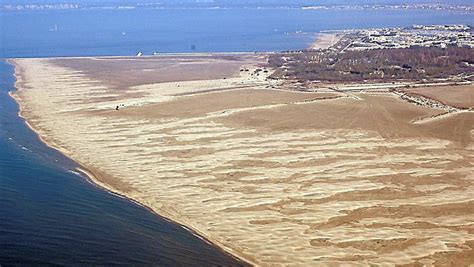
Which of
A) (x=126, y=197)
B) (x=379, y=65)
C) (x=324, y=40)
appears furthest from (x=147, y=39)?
(x=126, y=197)

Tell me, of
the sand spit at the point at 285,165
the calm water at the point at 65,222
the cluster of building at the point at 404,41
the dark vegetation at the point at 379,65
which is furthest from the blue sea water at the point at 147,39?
the calm water at the point at 65,222

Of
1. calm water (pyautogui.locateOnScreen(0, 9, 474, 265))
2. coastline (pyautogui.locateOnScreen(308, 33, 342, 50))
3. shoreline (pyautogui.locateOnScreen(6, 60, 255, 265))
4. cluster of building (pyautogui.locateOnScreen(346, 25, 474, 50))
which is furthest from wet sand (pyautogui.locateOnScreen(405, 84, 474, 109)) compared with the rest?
coastline (pyautogui.locateOnScreen(308, 33, 342, 50))

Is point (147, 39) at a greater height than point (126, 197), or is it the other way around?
point (147, 39)

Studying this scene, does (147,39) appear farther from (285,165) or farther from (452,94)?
(285,165)

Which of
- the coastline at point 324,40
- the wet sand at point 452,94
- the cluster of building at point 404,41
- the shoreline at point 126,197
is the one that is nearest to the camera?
the shoreline at point 126,197

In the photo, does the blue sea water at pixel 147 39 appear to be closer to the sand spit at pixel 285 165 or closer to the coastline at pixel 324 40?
the coastline at pixel 324 40

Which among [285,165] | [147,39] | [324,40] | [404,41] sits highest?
[147,39]

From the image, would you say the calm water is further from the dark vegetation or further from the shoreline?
the dark vegetation
